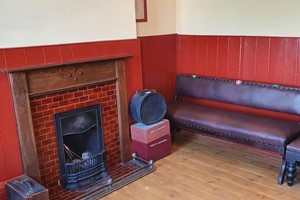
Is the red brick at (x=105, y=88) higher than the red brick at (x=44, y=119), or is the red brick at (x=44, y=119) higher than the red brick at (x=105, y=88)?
the red brick at (x=105, y=88)

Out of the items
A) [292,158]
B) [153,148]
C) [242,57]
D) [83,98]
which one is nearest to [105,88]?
[83,98]

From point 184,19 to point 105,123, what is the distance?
1.84 meters

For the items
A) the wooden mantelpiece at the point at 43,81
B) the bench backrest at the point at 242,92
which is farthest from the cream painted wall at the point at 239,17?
the wooden mantelpiece at the point at 43,81

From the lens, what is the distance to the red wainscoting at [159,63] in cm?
389

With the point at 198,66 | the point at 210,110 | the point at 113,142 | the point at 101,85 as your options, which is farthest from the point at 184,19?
the point at 113,142

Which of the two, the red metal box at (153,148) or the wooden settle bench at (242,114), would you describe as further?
the red metal box at (153,148)

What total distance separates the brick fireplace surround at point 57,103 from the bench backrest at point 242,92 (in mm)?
1101

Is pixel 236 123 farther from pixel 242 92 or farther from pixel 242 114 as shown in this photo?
pixel 242 92

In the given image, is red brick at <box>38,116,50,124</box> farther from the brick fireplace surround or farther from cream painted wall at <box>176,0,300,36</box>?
cream painted wall at <box>176,0,300,36</box>

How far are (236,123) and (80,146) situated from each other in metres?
1.63

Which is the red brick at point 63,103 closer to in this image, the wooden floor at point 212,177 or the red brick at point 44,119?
the red brick at point 44,119

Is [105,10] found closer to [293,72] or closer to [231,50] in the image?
[231,50]

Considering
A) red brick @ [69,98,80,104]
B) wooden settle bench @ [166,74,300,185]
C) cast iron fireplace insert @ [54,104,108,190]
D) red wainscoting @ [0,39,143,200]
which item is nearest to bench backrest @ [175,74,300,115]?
wooden settle bench @ [166,74,300,185]

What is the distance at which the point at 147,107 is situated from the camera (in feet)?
11.3
